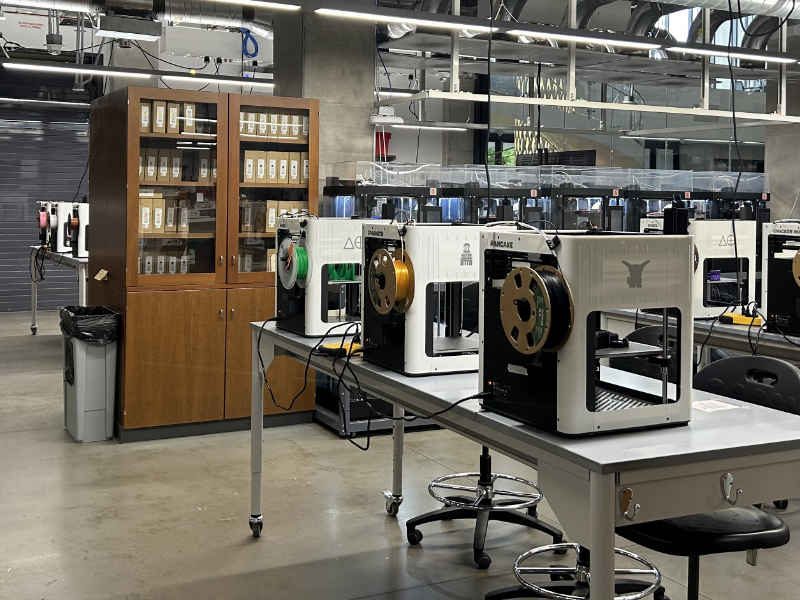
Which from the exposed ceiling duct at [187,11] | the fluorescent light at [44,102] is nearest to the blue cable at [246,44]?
the exposed ceiling duct at [187,11]

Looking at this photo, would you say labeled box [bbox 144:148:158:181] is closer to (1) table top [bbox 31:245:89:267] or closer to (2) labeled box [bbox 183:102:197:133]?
(2) labeled box [bbox 183:102:197:133]

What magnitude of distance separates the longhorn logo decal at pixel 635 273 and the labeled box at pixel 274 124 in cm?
373

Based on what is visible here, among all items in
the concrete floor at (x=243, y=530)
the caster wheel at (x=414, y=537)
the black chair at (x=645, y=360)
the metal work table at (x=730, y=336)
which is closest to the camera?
the concrete floor at (x=243, y=530)

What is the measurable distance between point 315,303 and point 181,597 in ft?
3.90

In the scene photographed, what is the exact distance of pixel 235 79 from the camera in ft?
31.1

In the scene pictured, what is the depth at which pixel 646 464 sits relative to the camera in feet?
5.96

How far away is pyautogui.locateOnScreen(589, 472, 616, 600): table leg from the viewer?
1.77m

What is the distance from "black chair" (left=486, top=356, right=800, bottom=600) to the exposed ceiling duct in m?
5.47

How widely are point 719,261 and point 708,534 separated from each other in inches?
112

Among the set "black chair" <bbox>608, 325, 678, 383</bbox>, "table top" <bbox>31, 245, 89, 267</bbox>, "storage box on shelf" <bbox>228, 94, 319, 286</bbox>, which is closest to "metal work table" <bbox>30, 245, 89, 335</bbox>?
"table top" <bbox>31, 245, 89, 267</bbox>

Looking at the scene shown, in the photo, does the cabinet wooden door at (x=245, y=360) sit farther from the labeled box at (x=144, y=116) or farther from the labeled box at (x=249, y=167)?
the labeled box at (x=144, y=116)

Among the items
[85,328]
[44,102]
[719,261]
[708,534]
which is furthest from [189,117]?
[44,102]

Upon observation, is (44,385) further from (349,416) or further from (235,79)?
(235,79)

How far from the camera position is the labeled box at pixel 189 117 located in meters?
5.12
